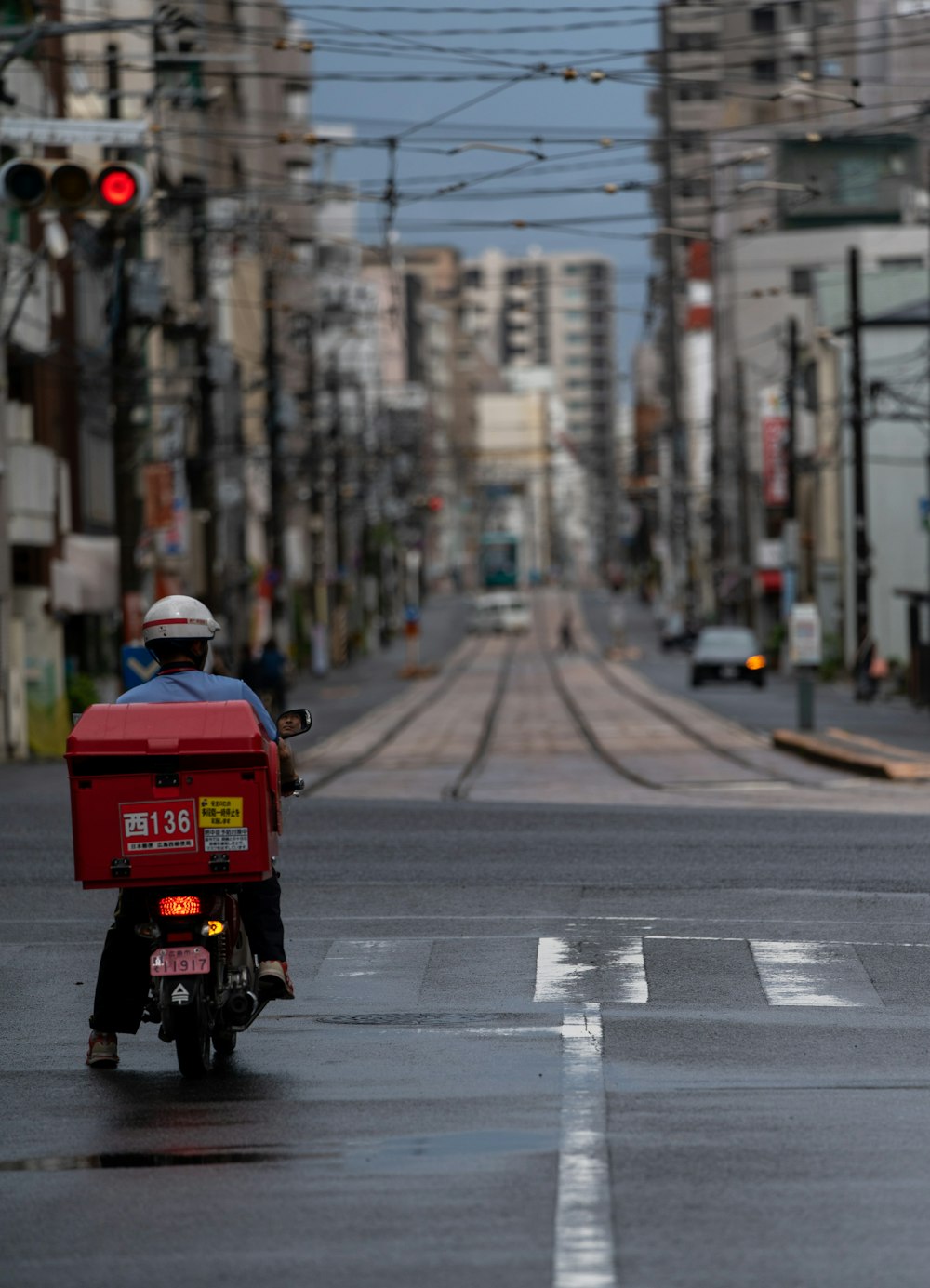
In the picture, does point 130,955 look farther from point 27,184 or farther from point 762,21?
point 762,21

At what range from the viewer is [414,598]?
469 feet

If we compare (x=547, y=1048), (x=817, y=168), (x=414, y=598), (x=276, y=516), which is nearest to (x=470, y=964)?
(x=547, y=1048)

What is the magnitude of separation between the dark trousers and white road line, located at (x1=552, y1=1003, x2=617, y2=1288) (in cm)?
120

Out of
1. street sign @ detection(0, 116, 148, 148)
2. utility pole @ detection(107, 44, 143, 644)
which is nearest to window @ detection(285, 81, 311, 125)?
utility pole @ detection(107, 44, 143, 644)

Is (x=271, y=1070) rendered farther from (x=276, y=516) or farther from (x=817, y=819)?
(x=276, y=516)

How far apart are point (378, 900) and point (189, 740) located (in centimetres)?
595

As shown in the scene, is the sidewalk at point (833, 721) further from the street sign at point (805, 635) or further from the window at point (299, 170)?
the window at point (299, 170)

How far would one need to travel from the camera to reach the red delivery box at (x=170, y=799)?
903cm

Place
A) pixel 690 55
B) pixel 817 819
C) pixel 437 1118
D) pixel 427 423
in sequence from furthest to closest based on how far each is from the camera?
1. pixel 427 423
2. pixel 690 55
3. pixel 817 819
4. pixel 437 1118

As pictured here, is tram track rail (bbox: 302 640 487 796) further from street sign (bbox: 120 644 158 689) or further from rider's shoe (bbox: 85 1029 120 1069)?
rider's shoe (bbox: 85 1029 120 1069)

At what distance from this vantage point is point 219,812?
9.07m

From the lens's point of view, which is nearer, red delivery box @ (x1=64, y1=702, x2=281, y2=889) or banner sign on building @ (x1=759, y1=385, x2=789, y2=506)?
red delivery box @ (x1=64, y1=702, x2=281, y2=889)

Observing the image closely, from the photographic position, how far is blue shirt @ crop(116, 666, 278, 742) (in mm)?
9422

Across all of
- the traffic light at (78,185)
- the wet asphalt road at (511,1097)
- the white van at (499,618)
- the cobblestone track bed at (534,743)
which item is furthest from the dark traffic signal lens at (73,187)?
the white van at (499,618)
